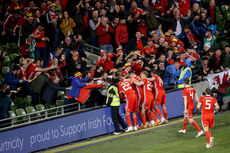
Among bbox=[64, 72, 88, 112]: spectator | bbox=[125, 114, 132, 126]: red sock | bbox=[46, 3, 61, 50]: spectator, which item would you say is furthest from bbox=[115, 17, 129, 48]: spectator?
bbox=[125, 114, 132, 126]: red sock

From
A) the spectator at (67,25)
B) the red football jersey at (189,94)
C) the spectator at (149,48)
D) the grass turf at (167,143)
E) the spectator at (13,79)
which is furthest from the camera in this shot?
the spectator at (149,48)

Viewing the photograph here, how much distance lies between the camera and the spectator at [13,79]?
17.2 metres

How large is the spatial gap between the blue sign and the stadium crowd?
0.66 m

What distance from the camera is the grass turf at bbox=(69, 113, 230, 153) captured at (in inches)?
584

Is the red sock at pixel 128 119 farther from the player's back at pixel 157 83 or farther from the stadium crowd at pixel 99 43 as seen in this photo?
the player's back at pixel 157 83

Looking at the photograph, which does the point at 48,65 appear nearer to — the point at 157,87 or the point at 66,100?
the point at 66,100

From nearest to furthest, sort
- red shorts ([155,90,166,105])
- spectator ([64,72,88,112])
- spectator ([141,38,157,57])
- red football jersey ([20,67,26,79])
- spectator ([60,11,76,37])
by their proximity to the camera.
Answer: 1. red football jersey ([20,67,26,79])
2. spectator ([64,72,88,112])
3. red shorts ([155,90,166,105])
4. spectator ([60,11,76,37])
5. spectator ([141,38,157,57])

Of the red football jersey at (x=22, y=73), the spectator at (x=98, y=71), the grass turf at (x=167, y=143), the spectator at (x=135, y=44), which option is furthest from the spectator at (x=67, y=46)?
the grass turf at (x=167, y=143)

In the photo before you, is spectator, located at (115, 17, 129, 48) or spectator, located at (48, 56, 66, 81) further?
spectator, located at (115, 17, 129, 48)

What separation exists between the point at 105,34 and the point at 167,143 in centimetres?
729

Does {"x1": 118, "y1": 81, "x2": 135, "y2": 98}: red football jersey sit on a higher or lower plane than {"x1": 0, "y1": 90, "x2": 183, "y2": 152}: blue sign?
higher

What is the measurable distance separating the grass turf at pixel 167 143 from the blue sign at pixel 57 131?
1.30 m

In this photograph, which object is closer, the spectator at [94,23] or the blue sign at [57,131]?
the blue sign at [57,131]

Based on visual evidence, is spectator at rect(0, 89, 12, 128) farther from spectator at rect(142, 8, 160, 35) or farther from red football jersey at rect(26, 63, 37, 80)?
spectator at rect(142, 8, 160, 35)
